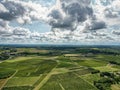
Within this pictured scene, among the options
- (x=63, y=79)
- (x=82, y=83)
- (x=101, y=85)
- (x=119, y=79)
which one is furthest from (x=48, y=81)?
(x=119, y=79)

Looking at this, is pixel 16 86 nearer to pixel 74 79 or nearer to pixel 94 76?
pixel 74 79

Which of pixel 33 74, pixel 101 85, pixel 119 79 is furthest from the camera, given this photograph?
pixel 33 74

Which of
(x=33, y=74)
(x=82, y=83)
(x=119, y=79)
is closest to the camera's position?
(x=82, y=83)

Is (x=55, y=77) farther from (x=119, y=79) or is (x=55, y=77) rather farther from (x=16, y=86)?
(x=119, y=79)

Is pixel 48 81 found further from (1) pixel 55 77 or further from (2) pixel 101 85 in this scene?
(2) pixel 101 85

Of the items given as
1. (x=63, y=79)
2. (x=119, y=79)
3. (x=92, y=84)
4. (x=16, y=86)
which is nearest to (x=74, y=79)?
(x=63, y=79)

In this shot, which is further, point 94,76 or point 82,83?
point 94,76

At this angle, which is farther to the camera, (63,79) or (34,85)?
(63,79)

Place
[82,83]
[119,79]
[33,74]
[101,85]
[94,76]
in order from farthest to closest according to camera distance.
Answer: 1. [33,74]
2. [94,76]
3. [119,79]
4. [82,83]
5. [101,85]
